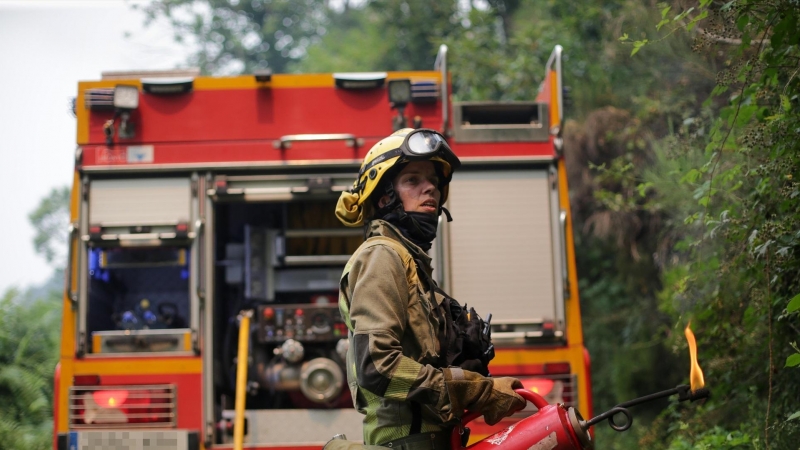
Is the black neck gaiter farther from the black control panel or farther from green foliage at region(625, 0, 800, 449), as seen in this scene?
the black control panel

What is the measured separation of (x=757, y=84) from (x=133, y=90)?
12.1ft

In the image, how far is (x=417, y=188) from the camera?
4066 millimetres

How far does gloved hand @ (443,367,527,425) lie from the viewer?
3.54 meters

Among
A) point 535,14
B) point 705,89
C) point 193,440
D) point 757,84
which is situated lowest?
point 193,440

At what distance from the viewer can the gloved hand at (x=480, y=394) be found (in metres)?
3.54

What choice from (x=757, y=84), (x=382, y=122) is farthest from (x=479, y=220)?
(x=757, y=84)

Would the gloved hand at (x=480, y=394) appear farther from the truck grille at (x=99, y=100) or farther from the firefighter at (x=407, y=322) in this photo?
the truck grille at (x=99, y=100)

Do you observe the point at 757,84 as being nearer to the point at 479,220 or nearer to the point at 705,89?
the point at 479,220

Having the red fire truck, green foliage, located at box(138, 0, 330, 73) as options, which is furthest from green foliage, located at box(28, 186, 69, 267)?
the red fire truck

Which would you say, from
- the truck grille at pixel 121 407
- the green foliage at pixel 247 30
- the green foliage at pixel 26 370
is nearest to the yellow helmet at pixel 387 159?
the truck grille at pixel 121 407

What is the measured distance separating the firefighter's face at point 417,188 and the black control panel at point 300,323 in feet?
9.28

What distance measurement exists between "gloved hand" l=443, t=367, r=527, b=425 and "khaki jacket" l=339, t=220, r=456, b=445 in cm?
3

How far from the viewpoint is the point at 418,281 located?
12.6 ft

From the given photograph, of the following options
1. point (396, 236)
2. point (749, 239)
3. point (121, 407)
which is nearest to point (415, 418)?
point (396, 236)
